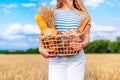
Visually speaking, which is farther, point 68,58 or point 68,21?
point 68,21

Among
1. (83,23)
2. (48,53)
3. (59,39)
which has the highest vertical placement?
(83,23)

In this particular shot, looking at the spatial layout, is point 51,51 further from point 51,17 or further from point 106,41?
point 106,41

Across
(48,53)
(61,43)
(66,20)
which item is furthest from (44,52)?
(66,20)

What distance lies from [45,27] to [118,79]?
319 cm

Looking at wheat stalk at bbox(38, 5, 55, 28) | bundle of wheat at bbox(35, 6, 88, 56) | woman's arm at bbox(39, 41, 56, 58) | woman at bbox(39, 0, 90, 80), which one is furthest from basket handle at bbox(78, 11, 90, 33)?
woman's arm at bbox(39, 41, 56, 58)

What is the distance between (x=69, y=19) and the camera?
3.65 m

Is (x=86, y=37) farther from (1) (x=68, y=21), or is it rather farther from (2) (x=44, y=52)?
(2) (x=44, y=52)

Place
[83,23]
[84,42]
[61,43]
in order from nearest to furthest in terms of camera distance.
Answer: [61,43], [84,42], [83,23]

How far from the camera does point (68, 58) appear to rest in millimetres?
3496

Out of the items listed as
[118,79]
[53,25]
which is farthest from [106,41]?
[53,25]

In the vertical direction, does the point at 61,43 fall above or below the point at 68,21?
below

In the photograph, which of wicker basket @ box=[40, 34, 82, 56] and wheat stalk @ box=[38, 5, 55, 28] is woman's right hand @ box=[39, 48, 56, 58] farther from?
wheat stalk @ box=[38, 5, 55, 28]

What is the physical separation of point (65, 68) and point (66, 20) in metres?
0.44

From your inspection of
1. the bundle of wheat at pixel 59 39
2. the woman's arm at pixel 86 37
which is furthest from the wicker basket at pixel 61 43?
the woman's arm at pixel 86 37
